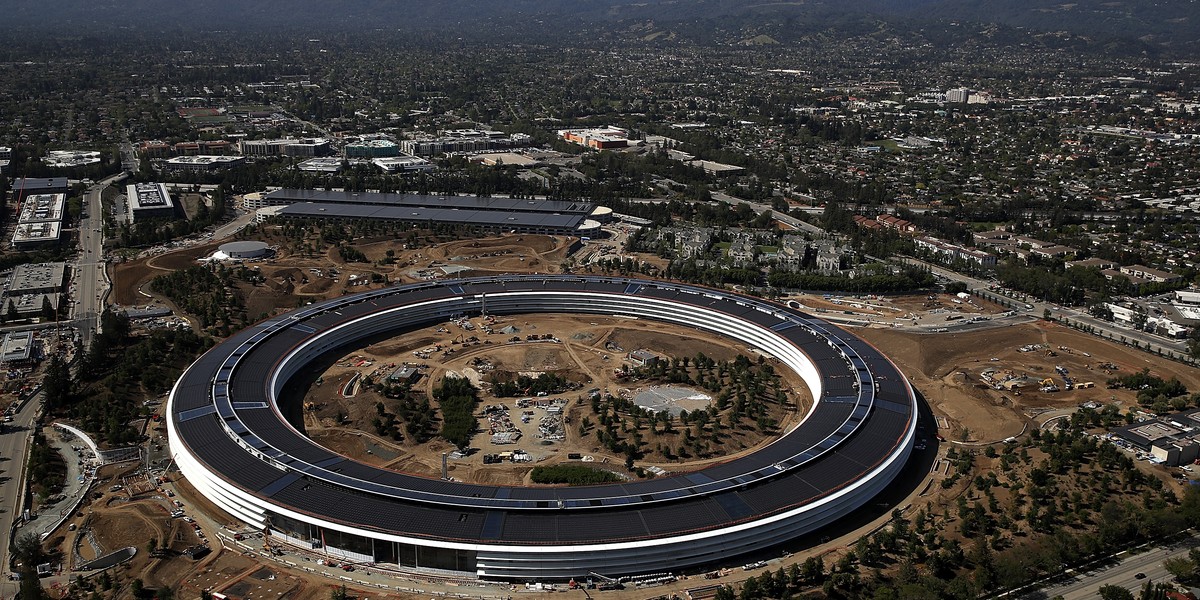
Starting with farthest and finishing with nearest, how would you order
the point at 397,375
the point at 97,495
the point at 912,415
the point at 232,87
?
the point at 232,87 < the point at 397,375 < the point at 912,415 < the point at 97,495

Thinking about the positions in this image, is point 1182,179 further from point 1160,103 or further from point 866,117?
point 1160,103

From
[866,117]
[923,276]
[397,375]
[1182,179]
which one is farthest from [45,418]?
[866,117]

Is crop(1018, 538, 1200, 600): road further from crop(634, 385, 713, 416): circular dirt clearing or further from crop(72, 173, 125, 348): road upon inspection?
crop(72, 173, 125, 348): road

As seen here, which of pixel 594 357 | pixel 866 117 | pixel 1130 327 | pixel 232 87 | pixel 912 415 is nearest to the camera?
pixel 912 415

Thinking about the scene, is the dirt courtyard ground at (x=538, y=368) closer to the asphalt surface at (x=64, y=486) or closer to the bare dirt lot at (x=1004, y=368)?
the bare dirt lot at (x=1004, y=368)

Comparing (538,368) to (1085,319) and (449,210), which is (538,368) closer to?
(1085,319)

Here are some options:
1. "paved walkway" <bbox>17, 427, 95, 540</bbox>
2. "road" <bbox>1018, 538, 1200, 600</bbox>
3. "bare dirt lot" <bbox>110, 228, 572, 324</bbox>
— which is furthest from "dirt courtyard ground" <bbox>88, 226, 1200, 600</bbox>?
"road" <bbox>1018, 538, 1200, 600</bbox>

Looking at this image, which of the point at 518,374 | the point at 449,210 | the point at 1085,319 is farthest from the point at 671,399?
the point at 449,210

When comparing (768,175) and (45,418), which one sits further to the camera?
(768,175)
